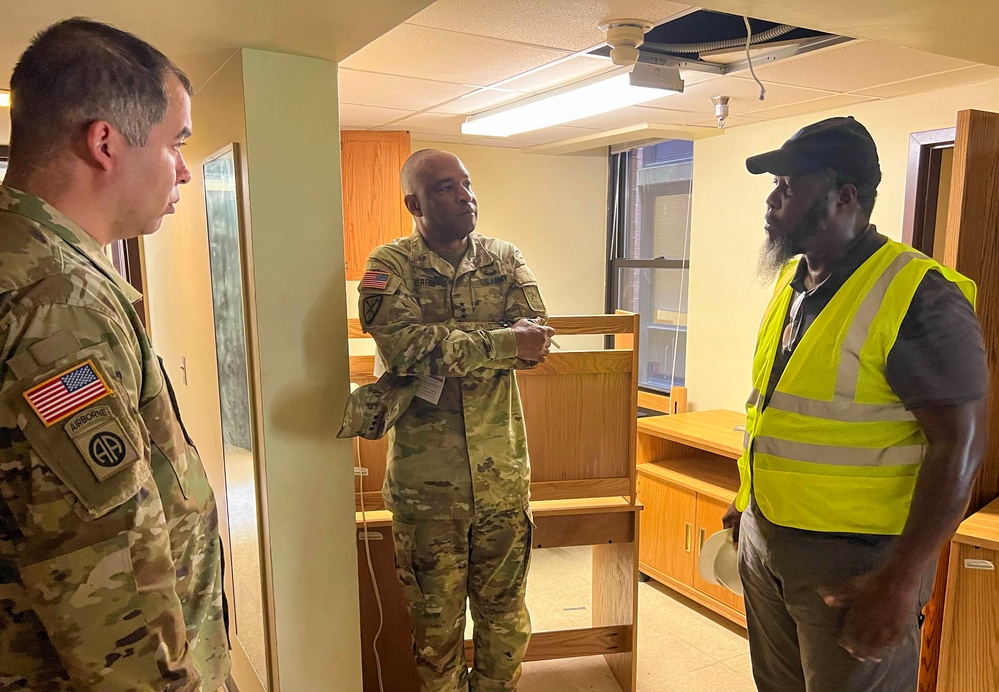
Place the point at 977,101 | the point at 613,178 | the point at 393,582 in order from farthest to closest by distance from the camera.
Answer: the point at 613,178
the point at 977,101
the point at 393,582

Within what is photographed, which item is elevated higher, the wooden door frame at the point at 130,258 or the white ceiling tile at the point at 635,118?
the white ceiling tile at the point at 635,118

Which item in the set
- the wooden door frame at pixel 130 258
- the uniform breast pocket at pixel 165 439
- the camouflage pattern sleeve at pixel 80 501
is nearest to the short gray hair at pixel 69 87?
the camouflage pattern sleeve at pixel 80 501

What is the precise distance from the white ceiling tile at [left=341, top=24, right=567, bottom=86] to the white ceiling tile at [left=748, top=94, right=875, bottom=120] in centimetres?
126

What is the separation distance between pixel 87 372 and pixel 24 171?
1.01 feet

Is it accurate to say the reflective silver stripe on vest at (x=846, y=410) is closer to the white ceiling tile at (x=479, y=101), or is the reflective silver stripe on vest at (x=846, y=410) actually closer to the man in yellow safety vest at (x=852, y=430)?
the man in yellow safety vest at (x=852, y=430)

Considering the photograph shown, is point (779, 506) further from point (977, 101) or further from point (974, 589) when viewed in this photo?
point (977, 101)

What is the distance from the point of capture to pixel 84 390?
2.65 ft

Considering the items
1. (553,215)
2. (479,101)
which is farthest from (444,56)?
(553,215)

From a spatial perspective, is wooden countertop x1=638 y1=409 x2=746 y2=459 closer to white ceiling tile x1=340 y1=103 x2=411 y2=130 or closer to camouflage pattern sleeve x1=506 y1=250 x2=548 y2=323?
camouflage pattern sleeve x1=506 y1=250 x2=548 y2=323

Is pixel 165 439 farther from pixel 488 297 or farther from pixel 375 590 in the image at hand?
pixel 375 590

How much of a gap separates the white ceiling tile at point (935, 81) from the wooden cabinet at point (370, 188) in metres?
2.10

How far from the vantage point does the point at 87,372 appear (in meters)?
0.81

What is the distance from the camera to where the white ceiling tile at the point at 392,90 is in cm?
234

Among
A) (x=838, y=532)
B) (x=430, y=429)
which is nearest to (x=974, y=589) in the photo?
(x=838, y=532)
